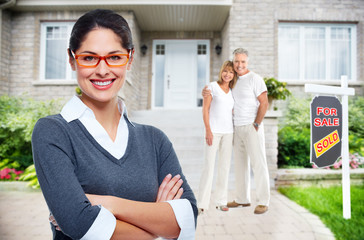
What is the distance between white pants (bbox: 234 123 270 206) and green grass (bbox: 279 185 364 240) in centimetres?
65

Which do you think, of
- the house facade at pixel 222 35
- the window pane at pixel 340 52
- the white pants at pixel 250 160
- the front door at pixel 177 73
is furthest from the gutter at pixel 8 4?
the window pane at pixel 340 52

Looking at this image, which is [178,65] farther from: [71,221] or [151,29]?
[71,221]

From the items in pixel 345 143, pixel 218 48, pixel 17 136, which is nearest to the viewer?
pixel 345 143

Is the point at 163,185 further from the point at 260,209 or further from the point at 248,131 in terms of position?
the point at 260,209

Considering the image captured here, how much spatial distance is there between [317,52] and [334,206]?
18.0ft

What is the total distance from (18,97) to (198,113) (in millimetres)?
4408

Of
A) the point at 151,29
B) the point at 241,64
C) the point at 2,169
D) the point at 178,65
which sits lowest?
the point at 2,169

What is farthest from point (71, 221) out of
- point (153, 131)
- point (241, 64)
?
point (241, 64)

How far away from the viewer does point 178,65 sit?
28.1 feet

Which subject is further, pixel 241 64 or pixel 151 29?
A: pixel 151 29

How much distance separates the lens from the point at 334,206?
3287 mm

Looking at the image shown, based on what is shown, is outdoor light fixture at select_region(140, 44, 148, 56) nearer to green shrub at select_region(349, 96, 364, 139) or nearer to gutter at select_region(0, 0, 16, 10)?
gutter at select_region(0, 0, 16, 10)

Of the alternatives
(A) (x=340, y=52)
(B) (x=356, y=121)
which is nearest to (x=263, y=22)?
(A) (x=340, y=52)

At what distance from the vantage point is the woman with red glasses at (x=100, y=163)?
0.94m
